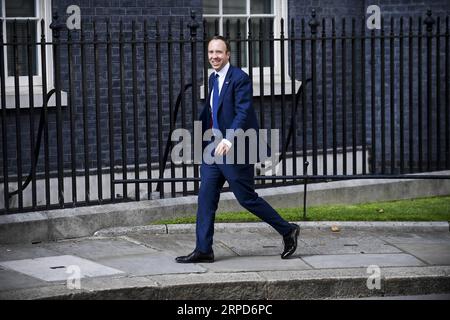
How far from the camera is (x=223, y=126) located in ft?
30.5

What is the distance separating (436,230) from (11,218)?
12.9 feet

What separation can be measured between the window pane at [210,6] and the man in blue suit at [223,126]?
4.52m

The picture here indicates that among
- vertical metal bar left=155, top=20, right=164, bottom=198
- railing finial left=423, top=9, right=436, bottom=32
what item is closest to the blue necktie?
vertical metal bar left=155, top=20, right=164, bottom=198

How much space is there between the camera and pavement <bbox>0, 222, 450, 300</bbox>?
28.1 feet

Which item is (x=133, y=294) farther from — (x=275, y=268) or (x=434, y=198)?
(x=434, y=198)

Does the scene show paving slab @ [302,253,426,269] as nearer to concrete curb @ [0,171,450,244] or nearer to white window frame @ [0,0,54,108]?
concrete curb @ [0,171,450,244]

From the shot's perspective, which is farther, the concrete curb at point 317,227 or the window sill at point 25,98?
the window sill at point 25,98

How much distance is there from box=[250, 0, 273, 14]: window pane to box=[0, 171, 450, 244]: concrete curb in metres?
2.62

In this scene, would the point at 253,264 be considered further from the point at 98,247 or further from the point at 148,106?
the point at 148,106

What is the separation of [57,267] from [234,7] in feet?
18.8

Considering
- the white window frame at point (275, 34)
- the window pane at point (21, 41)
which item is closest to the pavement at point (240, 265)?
the window pane at point (21, 41)

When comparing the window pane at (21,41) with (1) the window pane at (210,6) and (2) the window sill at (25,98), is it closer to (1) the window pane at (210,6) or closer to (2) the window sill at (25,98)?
(2) the window sill at (25,98)

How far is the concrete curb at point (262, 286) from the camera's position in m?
8.36

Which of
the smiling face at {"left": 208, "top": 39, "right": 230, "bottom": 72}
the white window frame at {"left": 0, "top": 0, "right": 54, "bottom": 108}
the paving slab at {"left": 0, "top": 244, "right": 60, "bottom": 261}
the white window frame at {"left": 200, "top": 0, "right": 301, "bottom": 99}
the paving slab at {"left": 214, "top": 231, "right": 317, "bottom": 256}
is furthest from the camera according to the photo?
the white window frame at {"left": 200, "top": 0, "right": 301, "bottom": 99}
